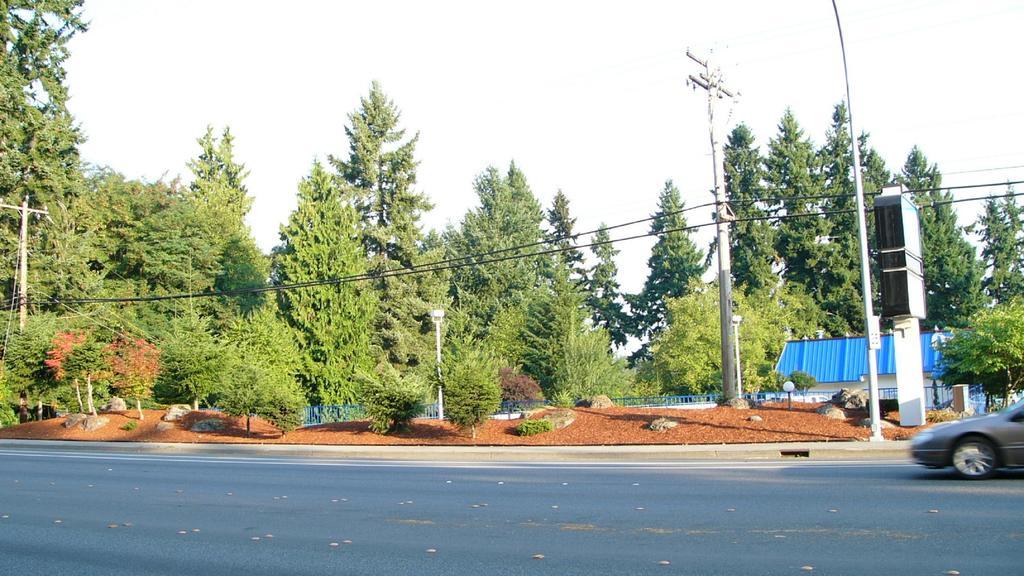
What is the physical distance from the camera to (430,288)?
199 ft

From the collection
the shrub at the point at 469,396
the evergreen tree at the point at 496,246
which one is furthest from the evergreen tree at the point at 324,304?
the shrub at the point at 469,396

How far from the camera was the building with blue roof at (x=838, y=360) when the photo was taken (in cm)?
5150

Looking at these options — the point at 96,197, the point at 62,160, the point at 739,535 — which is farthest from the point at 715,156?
the point at 96,197

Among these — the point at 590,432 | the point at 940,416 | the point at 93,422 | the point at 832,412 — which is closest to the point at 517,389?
the point at 93,422

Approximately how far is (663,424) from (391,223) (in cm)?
4013

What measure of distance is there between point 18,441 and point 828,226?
57.5 m

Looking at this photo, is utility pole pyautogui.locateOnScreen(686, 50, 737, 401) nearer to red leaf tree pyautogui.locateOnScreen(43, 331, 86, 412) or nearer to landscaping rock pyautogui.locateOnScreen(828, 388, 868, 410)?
landscaping rock pyautogui.locateOnScreen(828, 388, 868, 410)

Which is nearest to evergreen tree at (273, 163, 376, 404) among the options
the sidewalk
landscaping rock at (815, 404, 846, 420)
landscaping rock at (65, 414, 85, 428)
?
landscaping rock at (65, 414, 85, 428)

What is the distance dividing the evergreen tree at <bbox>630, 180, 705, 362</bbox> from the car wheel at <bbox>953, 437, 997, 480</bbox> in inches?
2471

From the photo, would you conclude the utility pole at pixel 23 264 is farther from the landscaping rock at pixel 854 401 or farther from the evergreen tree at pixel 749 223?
the evergreen tree at pixel 749 223

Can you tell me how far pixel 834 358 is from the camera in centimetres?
5425

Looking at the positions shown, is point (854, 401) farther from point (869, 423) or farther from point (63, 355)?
point (63, 355)

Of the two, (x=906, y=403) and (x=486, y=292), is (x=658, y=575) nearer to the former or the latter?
(x=906, y=403)

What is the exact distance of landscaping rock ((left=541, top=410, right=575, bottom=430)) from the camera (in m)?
26.0
